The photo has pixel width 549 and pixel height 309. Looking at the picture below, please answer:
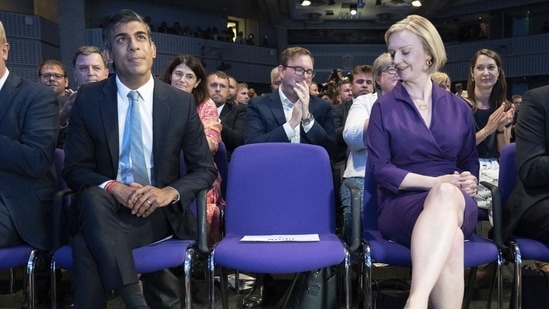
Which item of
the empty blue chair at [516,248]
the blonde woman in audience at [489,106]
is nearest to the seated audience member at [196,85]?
the empty blue chair at [516,248]

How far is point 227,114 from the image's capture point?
159 inches

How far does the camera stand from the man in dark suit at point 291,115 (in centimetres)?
271

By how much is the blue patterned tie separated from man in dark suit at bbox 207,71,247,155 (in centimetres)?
157

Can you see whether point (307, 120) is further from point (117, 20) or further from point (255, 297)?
point (117, 20)

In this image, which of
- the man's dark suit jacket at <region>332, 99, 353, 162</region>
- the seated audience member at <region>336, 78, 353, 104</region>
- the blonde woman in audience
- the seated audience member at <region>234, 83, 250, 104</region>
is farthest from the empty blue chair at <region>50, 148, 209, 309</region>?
the seated audience member at <region>234, 83, 250, 104</region>

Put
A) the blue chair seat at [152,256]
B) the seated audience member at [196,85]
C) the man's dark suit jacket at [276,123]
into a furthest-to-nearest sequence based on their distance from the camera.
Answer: the seated audience member at [196,85] < the man's dark suit jacket at [276,123] < the blue chair seat at [152,256]

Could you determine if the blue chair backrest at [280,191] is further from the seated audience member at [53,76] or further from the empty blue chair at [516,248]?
the seated audience member at [53,76]

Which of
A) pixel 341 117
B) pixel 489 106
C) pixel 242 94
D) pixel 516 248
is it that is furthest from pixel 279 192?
pixel 242 94

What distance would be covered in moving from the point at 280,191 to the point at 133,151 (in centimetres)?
67

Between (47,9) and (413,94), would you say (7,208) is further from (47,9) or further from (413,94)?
(47,9)

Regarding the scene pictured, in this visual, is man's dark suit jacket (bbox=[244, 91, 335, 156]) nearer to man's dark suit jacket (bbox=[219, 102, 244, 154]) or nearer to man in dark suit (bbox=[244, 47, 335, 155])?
man in dark suit (bbox=[244, 47, 335, 155])

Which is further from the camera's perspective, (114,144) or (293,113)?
(293,113)

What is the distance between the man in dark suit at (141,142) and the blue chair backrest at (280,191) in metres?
0.17

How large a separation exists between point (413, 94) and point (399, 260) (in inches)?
28.5
